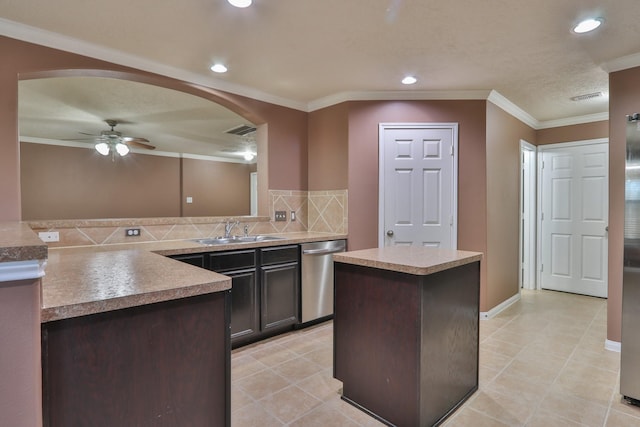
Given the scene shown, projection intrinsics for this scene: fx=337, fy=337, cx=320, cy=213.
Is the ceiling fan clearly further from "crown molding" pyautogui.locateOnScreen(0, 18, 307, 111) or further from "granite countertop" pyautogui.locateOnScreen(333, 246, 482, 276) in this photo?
"granite countertop" pyautogui.locateOnScreen(333, 246, 482, 276)

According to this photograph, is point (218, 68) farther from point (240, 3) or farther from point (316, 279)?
point (316, 279)

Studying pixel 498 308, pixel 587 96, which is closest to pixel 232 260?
pixel 498 308

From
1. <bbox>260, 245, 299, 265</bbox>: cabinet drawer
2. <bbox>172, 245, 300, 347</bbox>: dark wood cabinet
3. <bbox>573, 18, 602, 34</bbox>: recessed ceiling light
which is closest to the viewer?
<bbox>573, 18, 602, 34</bbox>: recessed ceiling light

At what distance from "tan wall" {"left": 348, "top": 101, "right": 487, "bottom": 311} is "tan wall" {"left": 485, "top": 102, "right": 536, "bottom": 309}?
12cm

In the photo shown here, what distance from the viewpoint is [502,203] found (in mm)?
3848

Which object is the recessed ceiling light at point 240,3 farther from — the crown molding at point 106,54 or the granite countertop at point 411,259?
the granite countertop at point 411,259

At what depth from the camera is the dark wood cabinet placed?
272 centimetres

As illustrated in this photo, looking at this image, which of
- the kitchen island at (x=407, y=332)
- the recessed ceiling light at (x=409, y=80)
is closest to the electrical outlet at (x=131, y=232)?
the kitchen island at (x=407, y=332)

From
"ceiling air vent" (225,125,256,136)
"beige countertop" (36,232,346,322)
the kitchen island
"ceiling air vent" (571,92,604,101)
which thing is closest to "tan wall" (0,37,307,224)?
"beige countertop" (36,232,346,322)

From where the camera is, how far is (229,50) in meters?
2.62

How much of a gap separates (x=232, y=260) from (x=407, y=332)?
60.9 inches

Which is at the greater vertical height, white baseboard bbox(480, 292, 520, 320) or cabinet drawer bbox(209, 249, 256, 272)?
cabinet drawer bbox(209, 249, 256, 272)

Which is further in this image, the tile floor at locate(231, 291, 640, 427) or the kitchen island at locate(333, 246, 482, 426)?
the tile floor at locate(231, 291, 640, 427)

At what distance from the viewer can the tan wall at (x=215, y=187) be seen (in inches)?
310
